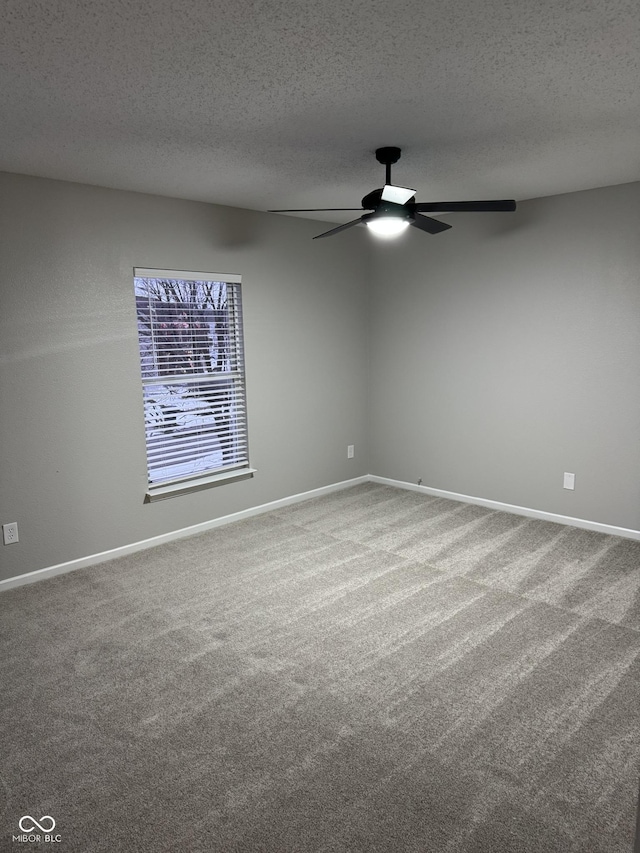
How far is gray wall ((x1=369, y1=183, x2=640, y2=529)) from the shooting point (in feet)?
12.9

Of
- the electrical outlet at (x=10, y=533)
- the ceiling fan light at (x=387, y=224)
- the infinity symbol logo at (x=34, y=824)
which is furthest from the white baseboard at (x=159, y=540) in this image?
the ceiling fan light at (x=387, y=224)

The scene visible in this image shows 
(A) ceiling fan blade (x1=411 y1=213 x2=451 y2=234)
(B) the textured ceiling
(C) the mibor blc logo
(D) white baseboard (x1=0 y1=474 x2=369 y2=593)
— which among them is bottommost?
(C) the mibor blc logo

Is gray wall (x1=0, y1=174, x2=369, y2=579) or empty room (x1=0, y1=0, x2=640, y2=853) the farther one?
gray wall (x1=0, y1=174, x2=369, y2=579)

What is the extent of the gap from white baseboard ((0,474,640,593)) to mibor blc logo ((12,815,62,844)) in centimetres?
187

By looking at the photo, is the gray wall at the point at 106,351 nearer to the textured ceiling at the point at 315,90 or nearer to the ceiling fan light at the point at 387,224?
the textured ceiling at the point at 315,90

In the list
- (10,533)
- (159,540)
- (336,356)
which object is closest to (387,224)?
(336,356)

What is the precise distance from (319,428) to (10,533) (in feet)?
8.34

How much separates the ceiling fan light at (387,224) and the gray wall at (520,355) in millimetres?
1647

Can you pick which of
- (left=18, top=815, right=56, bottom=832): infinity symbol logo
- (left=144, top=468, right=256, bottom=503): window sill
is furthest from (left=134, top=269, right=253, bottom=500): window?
(left=18, top=815, right=56, bottom=832): infinity symbol logo

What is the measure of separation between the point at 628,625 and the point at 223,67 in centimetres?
304

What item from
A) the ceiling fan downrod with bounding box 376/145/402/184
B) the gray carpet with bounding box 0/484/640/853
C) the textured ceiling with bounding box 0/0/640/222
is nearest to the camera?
the textured ceiling with bounding box 0/0/640/222

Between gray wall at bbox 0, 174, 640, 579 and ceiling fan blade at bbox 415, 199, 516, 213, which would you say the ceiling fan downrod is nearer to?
ceiling fan blade at bbox 415, 199, 516, 213

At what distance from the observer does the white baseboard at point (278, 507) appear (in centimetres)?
359

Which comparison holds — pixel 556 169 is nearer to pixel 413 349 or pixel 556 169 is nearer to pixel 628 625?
pixel 413 349
